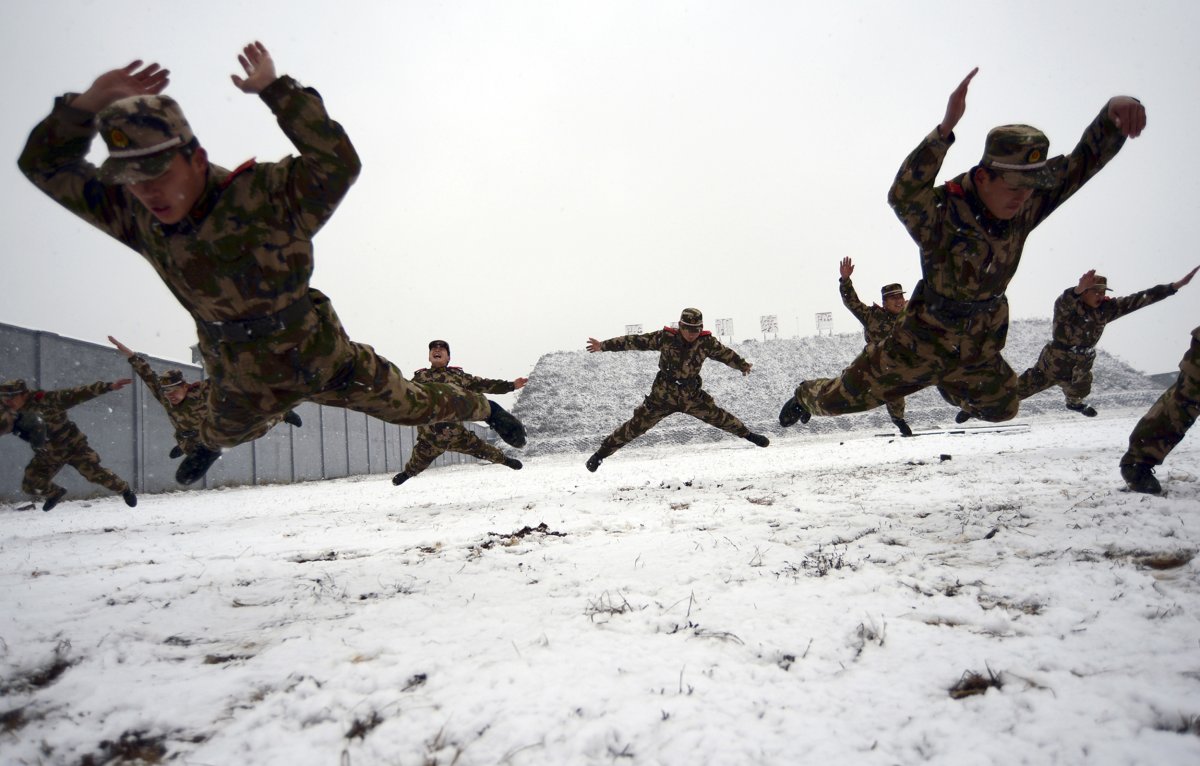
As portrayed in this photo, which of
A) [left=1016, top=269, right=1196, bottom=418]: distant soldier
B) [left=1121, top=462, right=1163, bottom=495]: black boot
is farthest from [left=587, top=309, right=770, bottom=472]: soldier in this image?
[left=1121, top=462, right=1163, bottom=495]: black boot

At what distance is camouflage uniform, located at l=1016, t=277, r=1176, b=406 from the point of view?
7152 mm

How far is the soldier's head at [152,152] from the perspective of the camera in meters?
2.60

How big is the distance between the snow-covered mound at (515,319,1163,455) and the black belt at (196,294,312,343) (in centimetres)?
2366

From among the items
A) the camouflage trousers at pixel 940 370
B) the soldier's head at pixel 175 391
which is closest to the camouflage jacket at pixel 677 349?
the camouflage trousers at pixel 940 370

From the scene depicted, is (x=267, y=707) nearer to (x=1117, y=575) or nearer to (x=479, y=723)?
(x=479, y=723)

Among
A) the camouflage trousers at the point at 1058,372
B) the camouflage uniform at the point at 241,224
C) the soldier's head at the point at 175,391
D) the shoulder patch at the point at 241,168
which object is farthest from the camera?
the soldier's head at the point at 175,391

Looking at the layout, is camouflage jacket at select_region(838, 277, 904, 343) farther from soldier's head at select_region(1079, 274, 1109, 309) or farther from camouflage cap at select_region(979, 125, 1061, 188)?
camouflage cap at select_region(979, 125, 1061, 188)

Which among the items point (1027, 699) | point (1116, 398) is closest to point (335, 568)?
point (1027, 699)

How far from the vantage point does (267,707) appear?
5.28 ft

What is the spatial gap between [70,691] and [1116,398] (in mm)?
32976

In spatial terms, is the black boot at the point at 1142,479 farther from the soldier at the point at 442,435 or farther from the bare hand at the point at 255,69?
the soldier at the point at 442,435

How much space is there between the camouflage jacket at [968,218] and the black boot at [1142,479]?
4.76ft

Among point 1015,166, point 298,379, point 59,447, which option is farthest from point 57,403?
point 1015,166

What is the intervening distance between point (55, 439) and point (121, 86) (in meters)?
8.32
